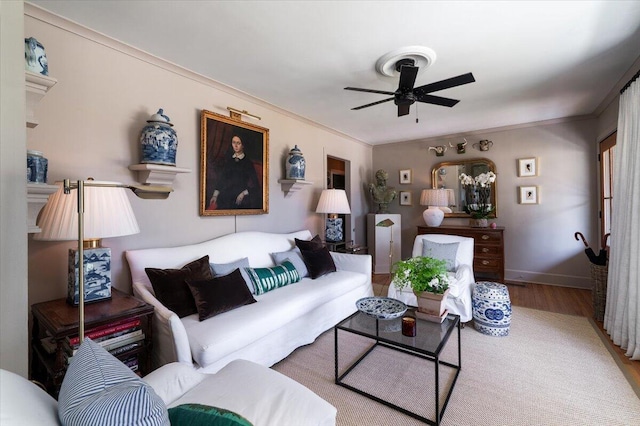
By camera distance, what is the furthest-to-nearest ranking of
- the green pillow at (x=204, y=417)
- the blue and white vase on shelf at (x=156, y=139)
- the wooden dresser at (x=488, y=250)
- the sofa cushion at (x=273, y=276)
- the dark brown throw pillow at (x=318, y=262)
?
the wooden dresser at (x=488, y=250), the dark brown throw pillow at (x=318, y=262), the sofa cushion at (x=273, y=276), the blue and white vase on shelf at (x=156, y=139), the green pillow at (x=204, y=417)

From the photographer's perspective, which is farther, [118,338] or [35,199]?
[118,338]

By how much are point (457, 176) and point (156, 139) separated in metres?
4.63

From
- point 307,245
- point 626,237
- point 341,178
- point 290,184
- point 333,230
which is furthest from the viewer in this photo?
point 341,178

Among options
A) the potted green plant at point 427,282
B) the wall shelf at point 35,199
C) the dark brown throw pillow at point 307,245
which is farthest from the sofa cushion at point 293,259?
the wall shelf at point 35,199

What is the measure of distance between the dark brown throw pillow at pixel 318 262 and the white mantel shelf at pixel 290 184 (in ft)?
2.90

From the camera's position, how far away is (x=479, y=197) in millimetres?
4785

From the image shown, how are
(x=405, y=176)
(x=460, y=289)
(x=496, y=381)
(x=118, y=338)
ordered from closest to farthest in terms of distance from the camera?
(x=118, y=338)
(x=496, y=381)
(x=460, y=289)
(x=405, y=176)

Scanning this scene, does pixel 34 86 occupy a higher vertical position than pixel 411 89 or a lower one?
lower

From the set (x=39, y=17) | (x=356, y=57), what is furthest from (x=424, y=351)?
(x=39, y=17)

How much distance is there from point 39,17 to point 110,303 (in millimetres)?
1884

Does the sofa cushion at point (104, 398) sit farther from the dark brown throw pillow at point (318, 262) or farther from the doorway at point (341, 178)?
the doorway at point (341, 178)

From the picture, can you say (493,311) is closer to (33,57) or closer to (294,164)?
(294,164)

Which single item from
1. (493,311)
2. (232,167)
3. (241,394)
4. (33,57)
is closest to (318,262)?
(232,167)

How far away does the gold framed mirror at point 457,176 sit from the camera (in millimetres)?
4734
